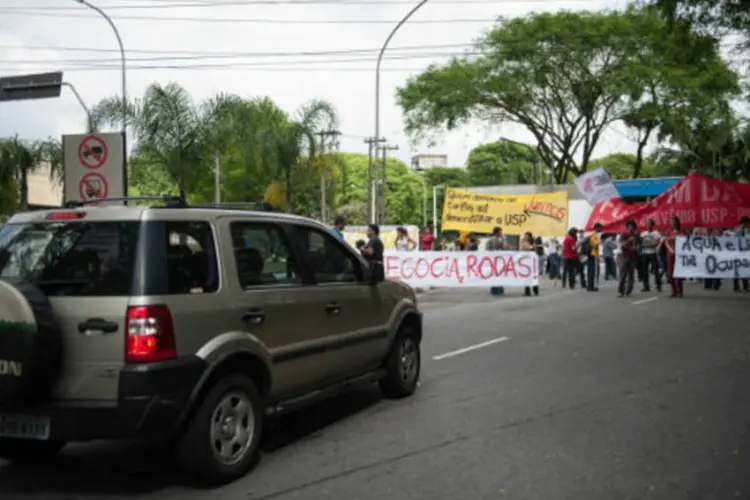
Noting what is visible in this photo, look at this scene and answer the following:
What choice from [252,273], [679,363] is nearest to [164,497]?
[252,273]

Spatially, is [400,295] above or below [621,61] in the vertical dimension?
below

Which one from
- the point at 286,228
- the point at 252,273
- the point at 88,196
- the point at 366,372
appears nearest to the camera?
the point at 252,273

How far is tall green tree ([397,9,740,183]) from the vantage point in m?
32.8

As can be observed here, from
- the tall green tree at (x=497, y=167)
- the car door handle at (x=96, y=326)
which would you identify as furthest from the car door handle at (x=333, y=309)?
the tall green tree at (x=497, y=167)

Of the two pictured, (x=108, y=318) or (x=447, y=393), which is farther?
(x=447, y=393)

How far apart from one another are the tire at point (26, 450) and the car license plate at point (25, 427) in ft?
2.60

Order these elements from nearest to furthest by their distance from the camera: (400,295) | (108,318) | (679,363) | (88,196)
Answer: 1. (108,318)
2. (400,295)
3. (679,363)
4. (88,196)

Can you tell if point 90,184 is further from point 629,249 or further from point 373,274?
point 629,249

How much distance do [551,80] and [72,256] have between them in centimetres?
3211

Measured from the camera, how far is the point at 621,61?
33219 mm

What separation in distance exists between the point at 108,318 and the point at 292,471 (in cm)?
155

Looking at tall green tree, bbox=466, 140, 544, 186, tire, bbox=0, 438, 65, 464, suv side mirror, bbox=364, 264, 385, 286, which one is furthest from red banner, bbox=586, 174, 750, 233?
tall green tree, bbox=466, 140, 544, 186

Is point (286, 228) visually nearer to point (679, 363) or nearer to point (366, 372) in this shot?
point (366, 372)

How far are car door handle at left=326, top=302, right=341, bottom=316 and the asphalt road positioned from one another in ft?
2.95
